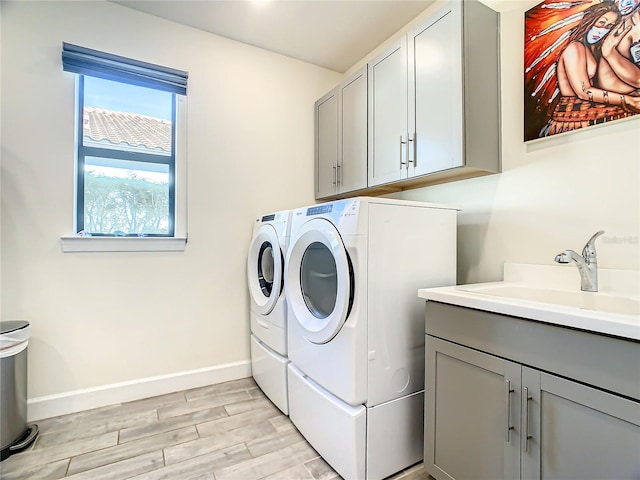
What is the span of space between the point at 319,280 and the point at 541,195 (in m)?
1.20

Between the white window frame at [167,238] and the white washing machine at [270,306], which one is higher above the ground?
the white window frame at [167,238]

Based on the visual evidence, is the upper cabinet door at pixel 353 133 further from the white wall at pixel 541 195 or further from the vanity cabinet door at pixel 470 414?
the vanity cabinet door at pixel 470 414

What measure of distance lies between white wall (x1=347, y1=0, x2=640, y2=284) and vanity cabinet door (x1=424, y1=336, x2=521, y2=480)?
2.34ft

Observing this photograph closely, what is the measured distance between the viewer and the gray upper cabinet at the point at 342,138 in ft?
7.46

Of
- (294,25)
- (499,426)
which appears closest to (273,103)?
(294,25)

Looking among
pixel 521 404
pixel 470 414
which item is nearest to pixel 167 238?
pixel 470 414

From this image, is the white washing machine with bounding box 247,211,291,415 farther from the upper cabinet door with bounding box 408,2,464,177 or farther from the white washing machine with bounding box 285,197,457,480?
the upper cabinet door with bounding box 408,2,464,177

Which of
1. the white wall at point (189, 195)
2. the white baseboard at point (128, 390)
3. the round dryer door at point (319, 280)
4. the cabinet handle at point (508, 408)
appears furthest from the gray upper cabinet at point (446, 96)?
the white baseboard at point (128, 390)

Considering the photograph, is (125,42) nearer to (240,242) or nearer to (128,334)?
(240,242)

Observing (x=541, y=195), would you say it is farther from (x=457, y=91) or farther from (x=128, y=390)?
(x=128, y=390)

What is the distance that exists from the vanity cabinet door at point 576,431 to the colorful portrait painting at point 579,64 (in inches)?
44.3

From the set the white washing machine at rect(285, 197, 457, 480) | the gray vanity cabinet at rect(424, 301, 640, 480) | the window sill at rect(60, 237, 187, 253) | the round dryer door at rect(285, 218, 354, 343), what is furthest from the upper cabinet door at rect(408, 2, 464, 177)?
the window sill at rect(60, 237, 187, 253)

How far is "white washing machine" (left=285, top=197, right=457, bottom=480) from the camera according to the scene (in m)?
1.34

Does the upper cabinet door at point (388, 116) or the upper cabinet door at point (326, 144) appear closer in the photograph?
the upper cabinet door at point (388, 116)
